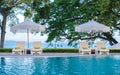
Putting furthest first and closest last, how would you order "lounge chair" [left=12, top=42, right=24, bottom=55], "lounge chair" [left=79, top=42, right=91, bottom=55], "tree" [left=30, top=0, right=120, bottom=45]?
"tree" [left=30, top=0, right=120, bottom=45], "lounge chair" [left=79, top=42, right=91, bottom=55], "lounge chair" [left=12, top=42, right=24, bottom=55]

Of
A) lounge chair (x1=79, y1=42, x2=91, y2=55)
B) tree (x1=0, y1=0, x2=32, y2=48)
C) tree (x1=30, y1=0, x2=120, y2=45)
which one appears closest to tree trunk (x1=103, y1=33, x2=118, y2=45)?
tree (x1=30, y1=0, x2=120, y2=45)

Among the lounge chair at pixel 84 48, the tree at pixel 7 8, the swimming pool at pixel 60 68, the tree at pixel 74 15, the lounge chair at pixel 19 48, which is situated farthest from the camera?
the tree at pixel 74 15

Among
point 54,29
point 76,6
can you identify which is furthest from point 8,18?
point 76,6

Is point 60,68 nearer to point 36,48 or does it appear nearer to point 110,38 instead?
point 36,48

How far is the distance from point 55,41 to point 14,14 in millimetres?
4490

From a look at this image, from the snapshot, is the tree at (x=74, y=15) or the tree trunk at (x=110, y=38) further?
the tree trunk at (x=110, y=38)

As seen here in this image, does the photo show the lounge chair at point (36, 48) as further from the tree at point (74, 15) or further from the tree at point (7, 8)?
the tree at point (7, 8)

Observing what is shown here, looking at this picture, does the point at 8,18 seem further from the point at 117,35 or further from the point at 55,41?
the point at 117,35

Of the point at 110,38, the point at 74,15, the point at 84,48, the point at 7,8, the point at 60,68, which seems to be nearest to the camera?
the point at 60,68

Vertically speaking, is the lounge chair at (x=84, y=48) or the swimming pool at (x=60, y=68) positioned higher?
the lounge chair at (x=84, y=48)

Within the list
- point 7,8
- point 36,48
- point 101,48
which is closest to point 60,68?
point 36,48

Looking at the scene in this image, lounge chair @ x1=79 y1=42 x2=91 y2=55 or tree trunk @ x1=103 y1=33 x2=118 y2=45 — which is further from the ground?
tree trunk @ x1=103 y1=33 x2=118 y2=45

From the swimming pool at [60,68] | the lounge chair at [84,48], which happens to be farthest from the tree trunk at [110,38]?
the swimming pool at [60,68]

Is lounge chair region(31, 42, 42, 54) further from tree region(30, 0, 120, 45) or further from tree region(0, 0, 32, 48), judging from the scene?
tree region(0, 0, 32, 48)
